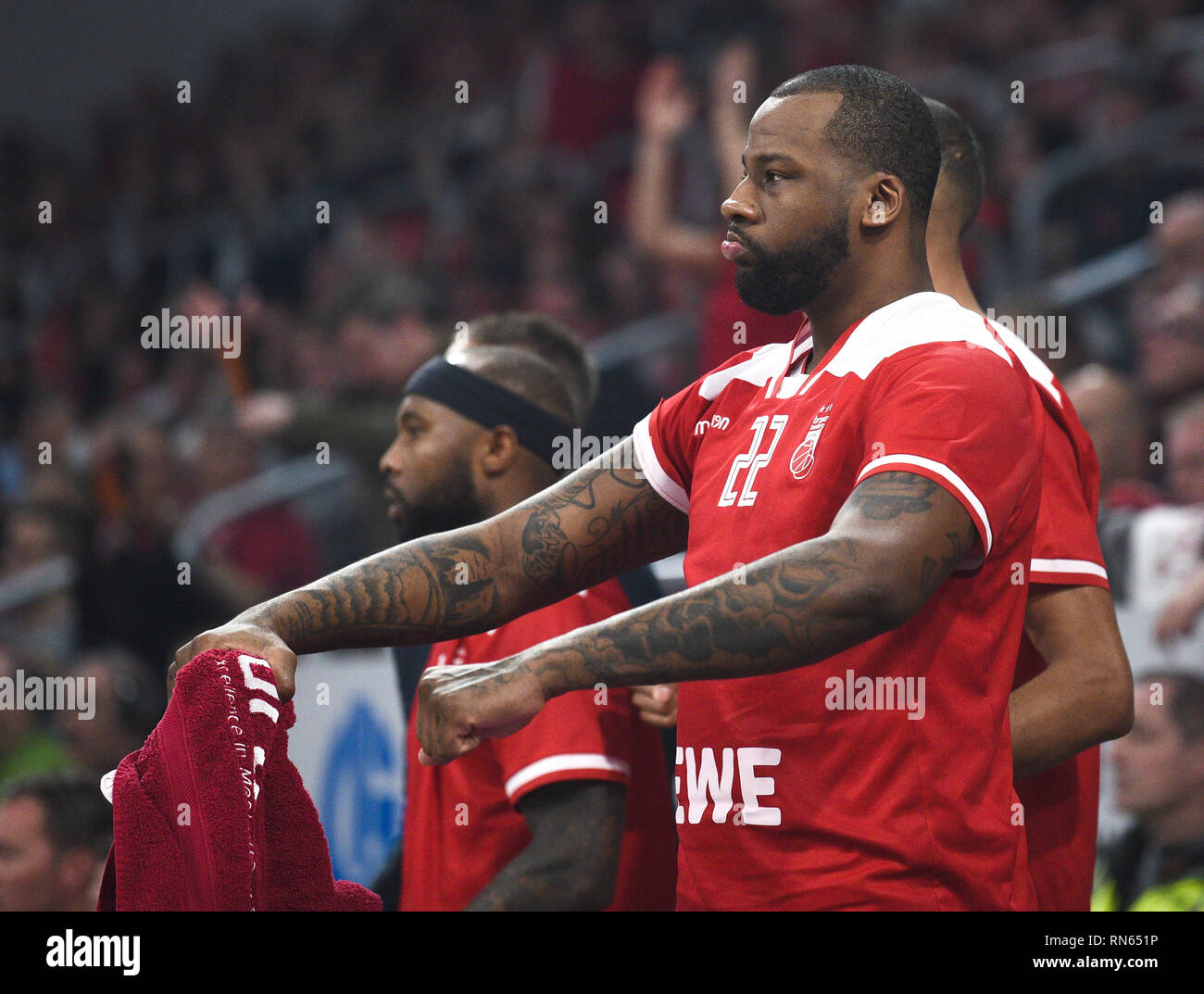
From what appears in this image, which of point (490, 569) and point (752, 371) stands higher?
point (752, 371)

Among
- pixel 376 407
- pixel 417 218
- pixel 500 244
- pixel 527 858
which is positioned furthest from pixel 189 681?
pixel 417 218

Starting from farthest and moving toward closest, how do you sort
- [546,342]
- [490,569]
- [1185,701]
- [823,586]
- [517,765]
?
[1185,701] → [546,342] → [517,765] → [490,569] → [823,586]

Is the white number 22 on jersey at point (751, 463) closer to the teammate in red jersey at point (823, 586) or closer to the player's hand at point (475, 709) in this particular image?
the teammate in red jersey at point (823, 586)

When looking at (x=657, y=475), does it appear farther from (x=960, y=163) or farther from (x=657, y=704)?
(x=960, y=163)

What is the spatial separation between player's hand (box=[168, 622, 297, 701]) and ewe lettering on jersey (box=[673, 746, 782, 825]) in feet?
1.63

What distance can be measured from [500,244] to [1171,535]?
4328 millimetres

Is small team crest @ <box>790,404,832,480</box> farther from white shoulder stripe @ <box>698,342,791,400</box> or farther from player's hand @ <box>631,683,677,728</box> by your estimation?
player's hand @ <box>631,683,677,728</box>

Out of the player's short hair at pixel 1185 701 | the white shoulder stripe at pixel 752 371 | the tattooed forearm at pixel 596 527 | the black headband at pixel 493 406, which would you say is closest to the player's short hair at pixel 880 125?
the white shoulder stripe at pixel 752 371

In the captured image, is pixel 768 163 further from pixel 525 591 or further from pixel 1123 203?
pixel 1123 203

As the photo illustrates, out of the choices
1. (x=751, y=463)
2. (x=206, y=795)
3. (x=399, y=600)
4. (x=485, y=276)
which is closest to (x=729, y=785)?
(x=751, y=463)

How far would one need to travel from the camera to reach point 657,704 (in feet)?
8.12

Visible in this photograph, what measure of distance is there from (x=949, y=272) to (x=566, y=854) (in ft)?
3.61

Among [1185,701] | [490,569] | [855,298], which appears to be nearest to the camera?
[855,298]
